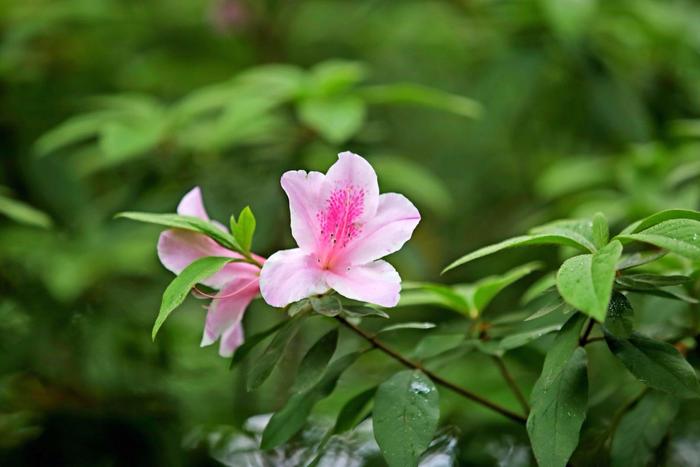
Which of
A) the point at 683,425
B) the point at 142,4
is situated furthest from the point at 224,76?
the point at 683,425

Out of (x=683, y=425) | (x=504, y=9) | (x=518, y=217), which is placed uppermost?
(x=504, y=9)

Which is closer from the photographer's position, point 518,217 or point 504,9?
point 504,9

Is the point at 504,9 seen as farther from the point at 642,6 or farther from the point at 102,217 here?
the point at 102,217

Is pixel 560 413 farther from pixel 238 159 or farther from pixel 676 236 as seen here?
pixel 238 159

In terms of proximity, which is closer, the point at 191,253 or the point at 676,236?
the point at 676,236

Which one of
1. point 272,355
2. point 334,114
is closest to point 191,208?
point 272,355
